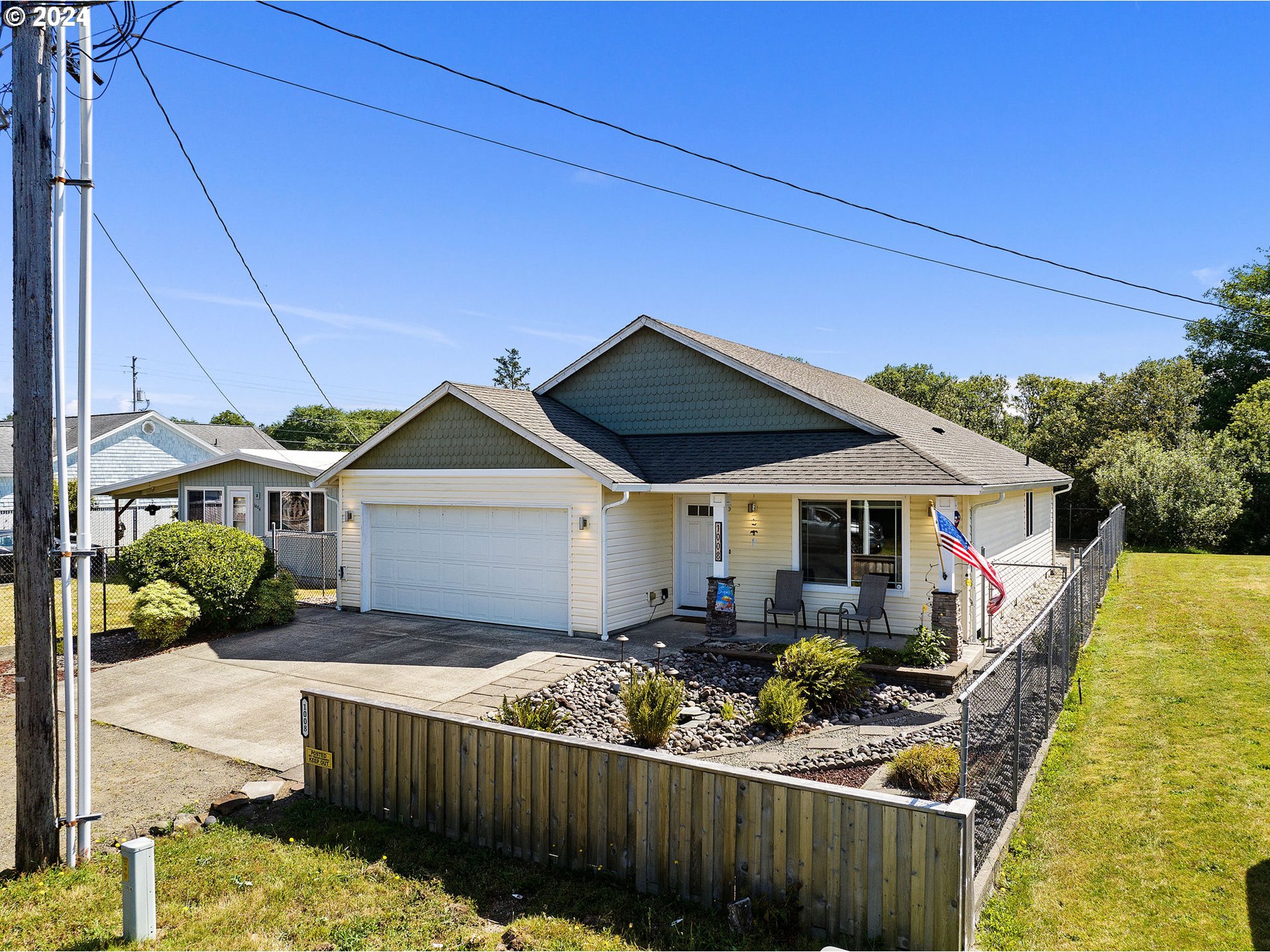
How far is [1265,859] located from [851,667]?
14.6 ft

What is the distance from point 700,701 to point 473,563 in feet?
20.8

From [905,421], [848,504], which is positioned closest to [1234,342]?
[905,421]

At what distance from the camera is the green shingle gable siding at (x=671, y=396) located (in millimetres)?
14773

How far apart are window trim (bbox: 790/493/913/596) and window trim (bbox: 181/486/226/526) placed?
1683 cm

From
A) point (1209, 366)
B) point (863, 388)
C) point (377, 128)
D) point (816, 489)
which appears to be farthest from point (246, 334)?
point (1209, 366)

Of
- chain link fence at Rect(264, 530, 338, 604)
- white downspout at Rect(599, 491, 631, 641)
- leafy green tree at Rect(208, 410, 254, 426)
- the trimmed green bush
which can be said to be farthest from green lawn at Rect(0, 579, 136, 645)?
leafy green tree at Rect(208, 410, 254, 426)

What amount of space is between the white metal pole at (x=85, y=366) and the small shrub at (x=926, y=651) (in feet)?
30.0

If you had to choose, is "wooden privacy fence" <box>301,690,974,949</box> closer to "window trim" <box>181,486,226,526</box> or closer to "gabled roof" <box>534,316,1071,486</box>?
"gabled roof" <box>534,316,1071,486</box>

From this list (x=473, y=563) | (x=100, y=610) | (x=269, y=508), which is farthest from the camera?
(x=269, y=508)

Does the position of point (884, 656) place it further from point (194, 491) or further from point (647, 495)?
point (194, 491)

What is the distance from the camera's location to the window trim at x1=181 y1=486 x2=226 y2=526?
21.9 m

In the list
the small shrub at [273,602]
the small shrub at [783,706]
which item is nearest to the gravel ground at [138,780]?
the small shrub at [783,706]

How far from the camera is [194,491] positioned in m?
22.3

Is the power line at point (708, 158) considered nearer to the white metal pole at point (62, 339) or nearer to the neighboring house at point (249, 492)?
the white metal pole at point (62, 339)
